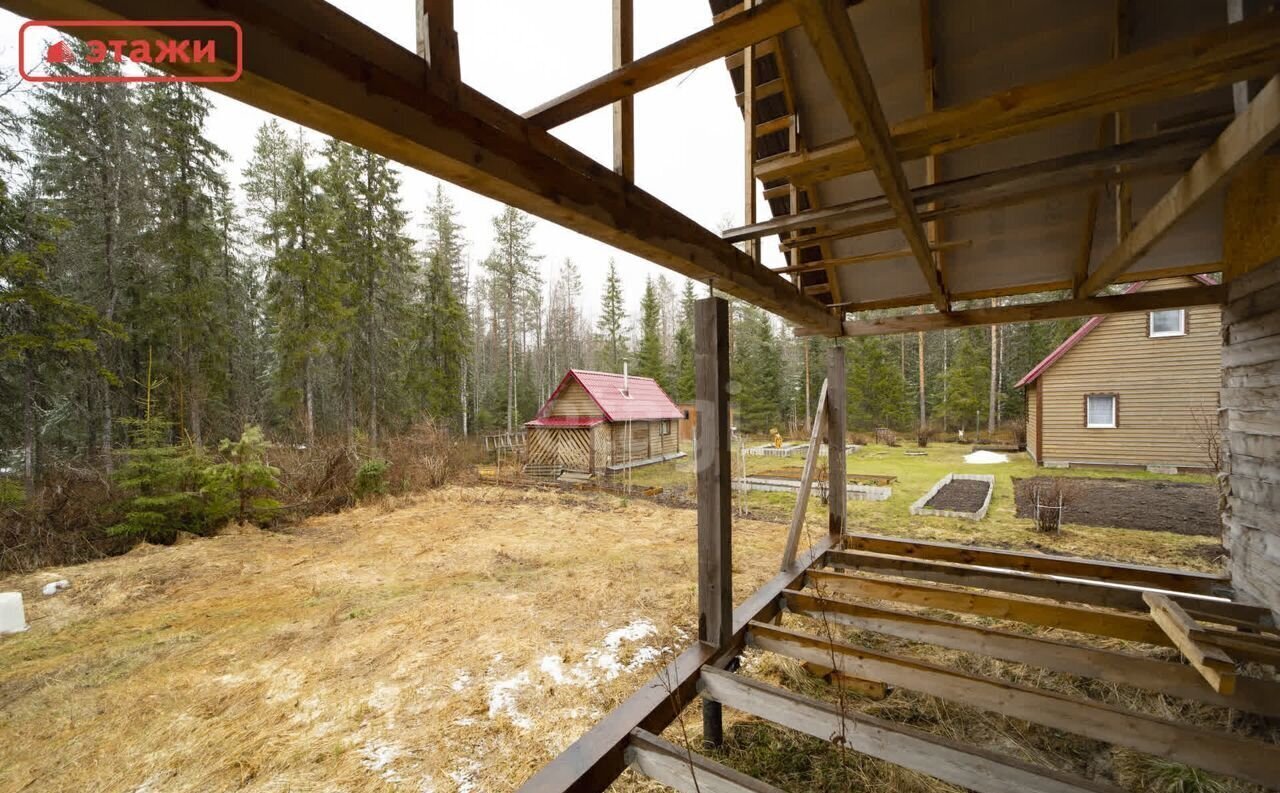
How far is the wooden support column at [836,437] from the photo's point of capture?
546 centimetres

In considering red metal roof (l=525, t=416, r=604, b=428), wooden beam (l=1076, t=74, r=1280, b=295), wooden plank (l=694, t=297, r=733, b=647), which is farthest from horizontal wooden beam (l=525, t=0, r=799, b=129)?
red metal roof (l=525, t=416, r=604, b=428)

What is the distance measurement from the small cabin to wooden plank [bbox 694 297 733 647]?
1256cm

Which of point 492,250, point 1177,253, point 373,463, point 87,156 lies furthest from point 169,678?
point 492,250

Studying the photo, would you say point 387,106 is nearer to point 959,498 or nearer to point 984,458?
point 959,498

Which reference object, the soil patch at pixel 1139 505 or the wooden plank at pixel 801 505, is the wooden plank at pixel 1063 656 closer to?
the wooden plank at pixel 801 505

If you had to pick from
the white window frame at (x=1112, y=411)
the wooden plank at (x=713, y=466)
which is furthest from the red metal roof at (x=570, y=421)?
the white window frame at (x=1112, y=411)

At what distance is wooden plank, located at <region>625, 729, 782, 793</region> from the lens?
6.54 feet

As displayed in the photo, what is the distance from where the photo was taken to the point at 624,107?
7.01 feet

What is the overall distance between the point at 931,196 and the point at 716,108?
2.19 m

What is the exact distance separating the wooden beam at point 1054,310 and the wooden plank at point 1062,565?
232 cm

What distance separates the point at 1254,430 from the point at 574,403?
16.2 meters

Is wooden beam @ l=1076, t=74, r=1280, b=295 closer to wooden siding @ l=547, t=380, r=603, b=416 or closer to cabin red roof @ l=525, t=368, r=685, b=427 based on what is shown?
cabin red roof @ l=525, t=368, r=685, b=427

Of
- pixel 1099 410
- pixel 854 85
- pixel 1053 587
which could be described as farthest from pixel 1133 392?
pixel 854 85

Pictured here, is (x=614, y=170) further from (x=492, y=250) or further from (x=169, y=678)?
(x=492, y=250)
